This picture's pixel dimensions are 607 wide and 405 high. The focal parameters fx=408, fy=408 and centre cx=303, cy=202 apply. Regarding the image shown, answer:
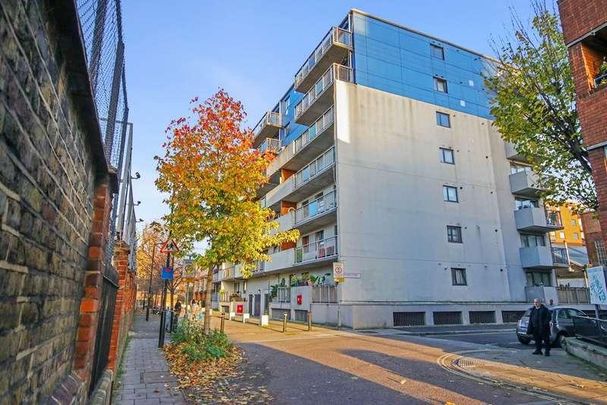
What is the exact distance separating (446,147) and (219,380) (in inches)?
968

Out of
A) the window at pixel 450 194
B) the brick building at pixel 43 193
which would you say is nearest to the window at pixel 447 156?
the window at pixel 450 194

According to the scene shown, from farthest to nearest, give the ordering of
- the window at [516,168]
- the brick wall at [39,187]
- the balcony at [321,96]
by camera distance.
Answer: the window at [516,168] → the balcony at [321,96] → the brick wall at [39,187]

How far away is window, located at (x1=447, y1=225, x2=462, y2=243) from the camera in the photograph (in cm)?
2716

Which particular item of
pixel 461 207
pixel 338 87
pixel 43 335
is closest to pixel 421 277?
pixel 461 207

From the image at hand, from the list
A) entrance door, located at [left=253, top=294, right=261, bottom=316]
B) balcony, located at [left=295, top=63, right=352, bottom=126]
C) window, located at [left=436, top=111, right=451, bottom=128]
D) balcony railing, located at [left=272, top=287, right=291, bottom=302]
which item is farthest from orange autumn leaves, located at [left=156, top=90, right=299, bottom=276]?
entrance door, located at [left=253, top=294, right=261, bottom=316]

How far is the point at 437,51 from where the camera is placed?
3122cm

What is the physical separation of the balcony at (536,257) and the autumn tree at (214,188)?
2260 cm

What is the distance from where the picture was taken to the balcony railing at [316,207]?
25.5 metres

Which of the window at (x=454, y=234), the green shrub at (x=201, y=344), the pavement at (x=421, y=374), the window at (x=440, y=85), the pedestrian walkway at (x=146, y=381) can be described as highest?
the window at (x=440, y=85)

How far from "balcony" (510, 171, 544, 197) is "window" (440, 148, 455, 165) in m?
5.67

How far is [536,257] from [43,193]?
106ft

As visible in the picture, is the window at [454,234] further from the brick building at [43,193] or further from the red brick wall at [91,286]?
the brick building at [43,193]

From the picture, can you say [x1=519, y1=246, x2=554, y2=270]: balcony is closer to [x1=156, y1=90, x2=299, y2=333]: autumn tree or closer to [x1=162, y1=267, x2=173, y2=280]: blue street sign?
[x1=156, y1=90, x2=299, y2=333]: autumn tree

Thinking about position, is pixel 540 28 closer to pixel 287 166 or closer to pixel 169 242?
pixel 169 242
